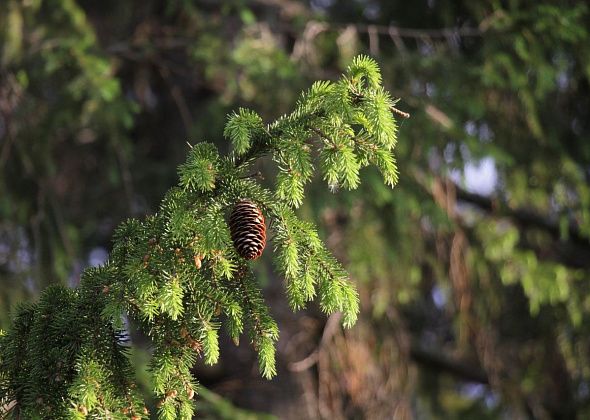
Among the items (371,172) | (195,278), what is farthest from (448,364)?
(195,278)

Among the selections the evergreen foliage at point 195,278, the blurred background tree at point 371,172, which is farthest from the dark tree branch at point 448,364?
the evergreen foliage at point 195,278

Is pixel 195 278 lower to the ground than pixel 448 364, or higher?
higher

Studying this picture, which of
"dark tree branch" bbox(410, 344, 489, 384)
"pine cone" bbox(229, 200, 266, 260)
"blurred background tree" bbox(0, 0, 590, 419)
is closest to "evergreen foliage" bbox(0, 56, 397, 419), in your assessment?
"pine cone" bbox(229, 200, 266, 260)

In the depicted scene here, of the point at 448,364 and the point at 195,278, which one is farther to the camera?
the point at 448,364

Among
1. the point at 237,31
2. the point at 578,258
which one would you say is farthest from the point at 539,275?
the point at 237,31

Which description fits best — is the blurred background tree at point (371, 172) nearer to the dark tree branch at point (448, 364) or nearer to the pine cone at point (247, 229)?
the dark tree branch at point (448, 364)

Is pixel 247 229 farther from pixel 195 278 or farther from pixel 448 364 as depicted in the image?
pixel 448 364

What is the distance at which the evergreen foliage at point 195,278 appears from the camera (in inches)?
68.9

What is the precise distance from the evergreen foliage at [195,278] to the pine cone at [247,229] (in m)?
0.03

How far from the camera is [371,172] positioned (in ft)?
12.9

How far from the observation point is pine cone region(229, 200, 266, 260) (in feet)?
5.76

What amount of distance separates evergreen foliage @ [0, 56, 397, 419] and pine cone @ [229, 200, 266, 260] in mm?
25

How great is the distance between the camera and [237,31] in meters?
5.11

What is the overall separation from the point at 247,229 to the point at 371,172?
2.24 meters
